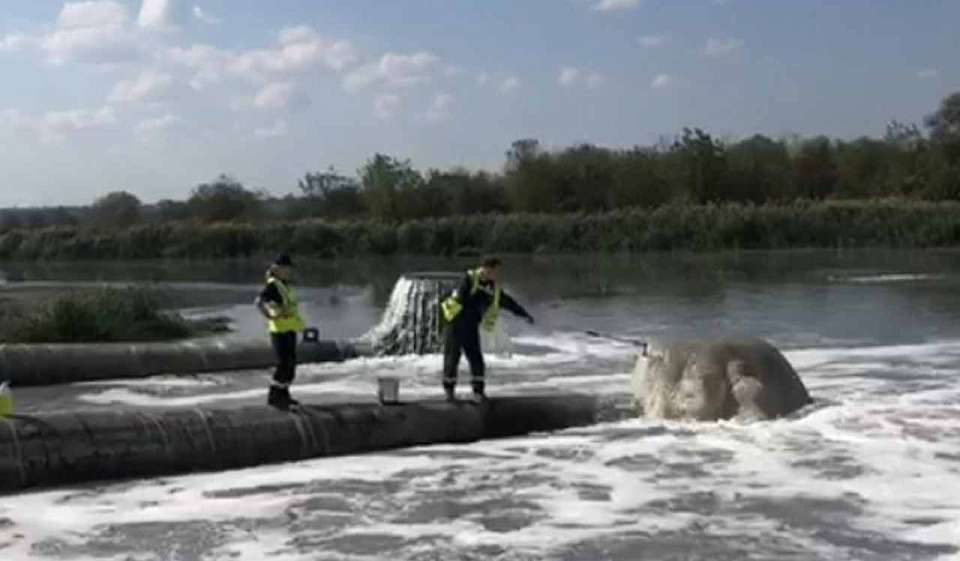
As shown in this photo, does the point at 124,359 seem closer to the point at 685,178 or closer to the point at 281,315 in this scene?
the point at 281,315

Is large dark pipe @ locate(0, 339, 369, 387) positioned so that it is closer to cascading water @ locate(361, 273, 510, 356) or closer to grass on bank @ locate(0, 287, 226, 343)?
cascading water @ locate(361, 273, 510, 356)

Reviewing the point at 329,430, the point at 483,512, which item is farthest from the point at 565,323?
the point at 483,512

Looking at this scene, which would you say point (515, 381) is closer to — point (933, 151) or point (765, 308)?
point (765, 308)

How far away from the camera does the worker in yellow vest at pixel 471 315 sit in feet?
46.8

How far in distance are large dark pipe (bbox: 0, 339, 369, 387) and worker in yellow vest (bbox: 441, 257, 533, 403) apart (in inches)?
265

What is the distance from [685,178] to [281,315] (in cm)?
5854

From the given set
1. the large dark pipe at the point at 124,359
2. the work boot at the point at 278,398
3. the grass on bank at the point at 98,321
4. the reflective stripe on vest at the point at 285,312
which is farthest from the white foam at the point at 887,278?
the reflective stripe on vest at the point at 285,312

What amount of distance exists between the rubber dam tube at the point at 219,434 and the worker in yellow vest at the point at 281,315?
0.37 meters

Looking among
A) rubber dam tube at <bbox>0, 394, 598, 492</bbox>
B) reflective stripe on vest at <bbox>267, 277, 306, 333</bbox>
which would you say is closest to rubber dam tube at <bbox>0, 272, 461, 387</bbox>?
rubber dam tube at <bbox>0, 394, 598, 492</bbox>

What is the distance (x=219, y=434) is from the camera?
12500mm

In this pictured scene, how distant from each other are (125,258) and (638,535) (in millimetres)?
61651

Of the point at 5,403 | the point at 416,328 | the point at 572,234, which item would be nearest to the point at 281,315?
the point at 5,403

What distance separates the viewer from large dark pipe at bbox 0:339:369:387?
1878cm

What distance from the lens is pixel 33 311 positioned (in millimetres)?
24391
